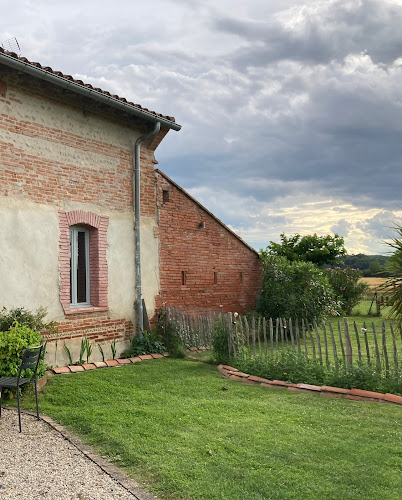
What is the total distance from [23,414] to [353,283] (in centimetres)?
2000

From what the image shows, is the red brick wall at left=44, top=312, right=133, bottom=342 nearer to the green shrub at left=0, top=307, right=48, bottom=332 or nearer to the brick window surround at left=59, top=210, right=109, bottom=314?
the brick window surround at left=59, top=210, right=109, bottom=314

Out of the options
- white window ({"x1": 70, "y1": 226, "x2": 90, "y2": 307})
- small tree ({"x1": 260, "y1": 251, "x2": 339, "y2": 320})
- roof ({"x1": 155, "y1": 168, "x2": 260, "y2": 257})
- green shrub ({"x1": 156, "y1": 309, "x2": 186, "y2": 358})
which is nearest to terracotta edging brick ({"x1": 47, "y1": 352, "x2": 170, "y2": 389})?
green shrub ({"x1": 156, "y1": 309, "x2": 186, "y2": 358})

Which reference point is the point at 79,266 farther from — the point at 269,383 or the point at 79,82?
the point at 269,383

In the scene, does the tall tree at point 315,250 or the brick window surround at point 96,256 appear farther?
the tall tree at point 315,250

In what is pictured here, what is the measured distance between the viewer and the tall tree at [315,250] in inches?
1065

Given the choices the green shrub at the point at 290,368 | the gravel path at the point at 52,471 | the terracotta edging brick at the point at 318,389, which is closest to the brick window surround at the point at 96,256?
the terracotta edging brick at the point at 318,389

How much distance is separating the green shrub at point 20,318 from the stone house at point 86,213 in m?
0.17

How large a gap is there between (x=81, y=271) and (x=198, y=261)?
3.67 m

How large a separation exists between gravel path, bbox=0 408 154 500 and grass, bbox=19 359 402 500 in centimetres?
20

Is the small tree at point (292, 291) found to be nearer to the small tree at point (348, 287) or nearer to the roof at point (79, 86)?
the roof at point (79, 86)

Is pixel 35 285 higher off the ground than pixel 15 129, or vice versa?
pixel 15 129

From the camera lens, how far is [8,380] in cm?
614

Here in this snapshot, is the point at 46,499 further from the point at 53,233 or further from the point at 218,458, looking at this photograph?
the point at 53,233

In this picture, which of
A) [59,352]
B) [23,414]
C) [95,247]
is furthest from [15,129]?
[23,414]
